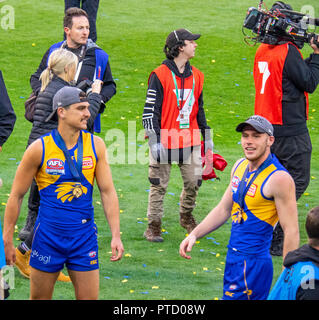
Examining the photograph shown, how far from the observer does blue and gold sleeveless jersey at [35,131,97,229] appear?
18.8 ft

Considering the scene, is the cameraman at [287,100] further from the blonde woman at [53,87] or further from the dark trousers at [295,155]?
the blonde woman at [53,87]

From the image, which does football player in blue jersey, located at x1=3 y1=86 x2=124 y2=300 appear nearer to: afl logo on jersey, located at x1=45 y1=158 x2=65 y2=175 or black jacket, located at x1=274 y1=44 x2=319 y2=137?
afl logo on jersey, located at x1=45 y1=158 x2=65 y2=175

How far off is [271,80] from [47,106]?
2859 millimetres

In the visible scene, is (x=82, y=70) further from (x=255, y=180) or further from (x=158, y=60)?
(x=158, y=60)

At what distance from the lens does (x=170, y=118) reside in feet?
28.9

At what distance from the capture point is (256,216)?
5570 mm

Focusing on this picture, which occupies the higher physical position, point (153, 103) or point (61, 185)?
point (61, 185)

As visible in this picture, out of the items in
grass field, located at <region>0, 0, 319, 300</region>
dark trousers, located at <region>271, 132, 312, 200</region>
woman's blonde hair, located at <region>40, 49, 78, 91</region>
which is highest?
woman's blonde hair, located at <region>40, 49, 78, 91</region>

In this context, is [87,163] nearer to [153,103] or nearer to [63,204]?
[63,204]

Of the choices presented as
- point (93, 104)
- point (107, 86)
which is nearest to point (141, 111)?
point (107, 86)

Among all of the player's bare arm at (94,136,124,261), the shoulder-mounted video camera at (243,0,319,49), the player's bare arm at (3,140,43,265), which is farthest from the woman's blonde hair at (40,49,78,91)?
the shoulder-mounted video camera at (243,0,319,49)

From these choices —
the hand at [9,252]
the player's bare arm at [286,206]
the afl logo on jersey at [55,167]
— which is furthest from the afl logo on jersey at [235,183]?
the hand at [9,252]

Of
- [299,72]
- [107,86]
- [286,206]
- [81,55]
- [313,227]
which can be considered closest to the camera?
[313,227]

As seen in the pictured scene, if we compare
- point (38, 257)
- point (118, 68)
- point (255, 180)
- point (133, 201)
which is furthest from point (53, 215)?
point (118, 68)
